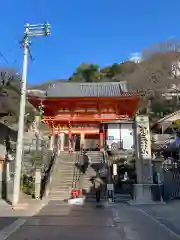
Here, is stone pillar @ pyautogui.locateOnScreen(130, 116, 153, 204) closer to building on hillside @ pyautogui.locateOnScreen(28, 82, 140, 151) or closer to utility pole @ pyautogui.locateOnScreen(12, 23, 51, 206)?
utility pole @ pyautogui.locateOnScreen(12, 23, 51, 206)

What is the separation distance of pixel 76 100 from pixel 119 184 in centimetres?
1515

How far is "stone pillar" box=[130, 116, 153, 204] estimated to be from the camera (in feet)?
57.1

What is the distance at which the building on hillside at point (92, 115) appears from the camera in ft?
116

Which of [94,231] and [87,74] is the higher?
[87,74]

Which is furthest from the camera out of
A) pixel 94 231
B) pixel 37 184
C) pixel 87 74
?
pixel 87 74

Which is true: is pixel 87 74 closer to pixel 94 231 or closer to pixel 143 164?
pixel 143 164

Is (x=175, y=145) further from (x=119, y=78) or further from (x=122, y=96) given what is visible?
(x=119, y=78)

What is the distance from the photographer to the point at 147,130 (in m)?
18.7

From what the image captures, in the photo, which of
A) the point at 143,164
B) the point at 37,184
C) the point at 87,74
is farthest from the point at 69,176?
the point at 87,74

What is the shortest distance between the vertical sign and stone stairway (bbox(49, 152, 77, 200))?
18.5ft

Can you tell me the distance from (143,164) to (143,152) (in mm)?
731

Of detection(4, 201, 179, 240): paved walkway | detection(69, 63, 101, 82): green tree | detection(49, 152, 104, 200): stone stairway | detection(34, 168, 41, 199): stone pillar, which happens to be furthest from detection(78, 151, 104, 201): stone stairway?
detection(69, 63, 101, 82): green tree

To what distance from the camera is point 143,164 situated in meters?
18.1

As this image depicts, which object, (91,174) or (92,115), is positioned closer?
(91,174)
